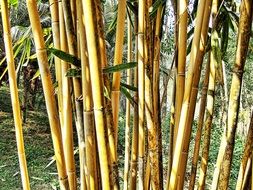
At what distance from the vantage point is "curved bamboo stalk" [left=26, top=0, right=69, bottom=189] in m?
0.60

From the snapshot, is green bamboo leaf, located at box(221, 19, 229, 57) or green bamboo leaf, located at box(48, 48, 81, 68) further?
green bamboo leaf, located at box(221, 19, 229, 57)

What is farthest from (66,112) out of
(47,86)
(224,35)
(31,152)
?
(31,152)

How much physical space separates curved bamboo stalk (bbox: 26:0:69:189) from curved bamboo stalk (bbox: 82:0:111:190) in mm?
127

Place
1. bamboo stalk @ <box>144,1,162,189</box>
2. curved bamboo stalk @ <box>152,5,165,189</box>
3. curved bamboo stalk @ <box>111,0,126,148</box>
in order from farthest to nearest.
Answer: curved bamboo stalk @ <box>152,5,165,189</box>, bamboo stalk @ <box>144,1,162,189</box>, curved bamboo stalk @ <box>111,0,126,148</box>

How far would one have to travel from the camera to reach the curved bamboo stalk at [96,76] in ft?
1.65

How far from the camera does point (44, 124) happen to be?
294 inches

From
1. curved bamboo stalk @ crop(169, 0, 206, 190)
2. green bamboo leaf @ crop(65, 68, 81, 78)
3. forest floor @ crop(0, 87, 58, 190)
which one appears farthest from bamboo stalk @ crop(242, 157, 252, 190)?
forest floor @ crop(0, 87, 58, 190)

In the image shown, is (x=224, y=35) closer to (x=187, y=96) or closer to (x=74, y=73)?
(x=187, y=96)

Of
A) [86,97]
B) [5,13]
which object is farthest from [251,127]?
Result: [5,13]

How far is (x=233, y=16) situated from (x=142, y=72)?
1.23 ft

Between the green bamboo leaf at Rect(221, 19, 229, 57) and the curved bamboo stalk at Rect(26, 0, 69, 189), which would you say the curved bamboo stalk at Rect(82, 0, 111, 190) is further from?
the green bamboo leaf at Rect(221, 19, 229, 57)

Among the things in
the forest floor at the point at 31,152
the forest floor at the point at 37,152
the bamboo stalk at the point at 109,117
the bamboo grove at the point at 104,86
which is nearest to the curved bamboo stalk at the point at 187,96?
the bamboo grove at the point at 104,86

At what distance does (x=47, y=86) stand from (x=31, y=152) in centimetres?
549

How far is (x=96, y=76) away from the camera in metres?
0.52
